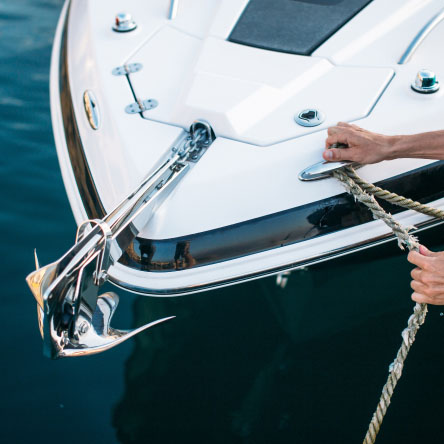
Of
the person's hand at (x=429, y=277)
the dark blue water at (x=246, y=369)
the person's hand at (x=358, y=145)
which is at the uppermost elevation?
the person's hand at (x=358, y=145)

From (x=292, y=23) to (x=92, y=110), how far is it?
77 cm

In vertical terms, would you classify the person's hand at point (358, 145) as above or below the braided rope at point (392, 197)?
above

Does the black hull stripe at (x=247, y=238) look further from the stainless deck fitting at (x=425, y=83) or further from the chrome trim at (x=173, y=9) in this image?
the chrome trim at (x=173, y=9)

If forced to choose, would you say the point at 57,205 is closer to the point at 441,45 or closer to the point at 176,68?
the point at 176,68

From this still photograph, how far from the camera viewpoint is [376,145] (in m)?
1.65

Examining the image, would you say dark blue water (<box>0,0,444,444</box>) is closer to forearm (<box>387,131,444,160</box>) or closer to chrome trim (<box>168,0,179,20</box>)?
forearm (<box>387,131,444,160</box>)

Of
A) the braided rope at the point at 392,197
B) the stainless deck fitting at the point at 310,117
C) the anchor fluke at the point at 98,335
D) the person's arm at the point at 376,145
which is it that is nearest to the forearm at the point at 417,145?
the person's arm at the point at 376,145

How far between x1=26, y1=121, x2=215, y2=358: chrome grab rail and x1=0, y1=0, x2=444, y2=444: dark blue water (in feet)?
1.75

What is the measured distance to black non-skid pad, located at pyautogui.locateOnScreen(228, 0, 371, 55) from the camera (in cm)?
203

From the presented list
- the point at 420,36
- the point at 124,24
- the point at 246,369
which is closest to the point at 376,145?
the point at 420,36

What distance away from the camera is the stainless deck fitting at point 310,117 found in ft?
5.83

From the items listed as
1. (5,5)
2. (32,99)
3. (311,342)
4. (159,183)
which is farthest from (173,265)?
(5,5)

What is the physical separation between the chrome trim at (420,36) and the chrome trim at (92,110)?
3.34 feet

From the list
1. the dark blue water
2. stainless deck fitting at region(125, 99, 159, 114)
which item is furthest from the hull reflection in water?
stainless deck fitting at region(125, 99, 159, 114)
